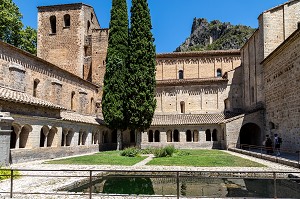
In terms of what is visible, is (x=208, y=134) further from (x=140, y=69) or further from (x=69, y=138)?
(x=69, y=138)

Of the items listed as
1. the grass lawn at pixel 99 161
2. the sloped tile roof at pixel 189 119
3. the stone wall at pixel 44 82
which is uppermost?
the stone wall at pixel 44 82

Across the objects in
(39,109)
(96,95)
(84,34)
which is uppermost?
(84,34)

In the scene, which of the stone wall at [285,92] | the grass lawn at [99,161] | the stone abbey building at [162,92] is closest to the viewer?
the grass lawn at [99,161]

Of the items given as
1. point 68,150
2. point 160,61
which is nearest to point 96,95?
point 160,61

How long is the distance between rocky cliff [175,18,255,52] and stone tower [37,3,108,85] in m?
45.1

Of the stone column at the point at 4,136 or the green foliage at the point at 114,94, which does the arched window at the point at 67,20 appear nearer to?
the green foliage at the point at 114,94

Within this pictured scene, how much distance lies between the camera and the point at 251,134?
106ft

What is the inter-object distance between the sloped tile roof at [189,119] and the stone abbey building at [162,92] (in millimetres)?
113

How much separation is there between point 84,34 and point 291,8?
2373 centimetres

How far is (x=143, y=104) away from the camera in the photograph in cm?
2708

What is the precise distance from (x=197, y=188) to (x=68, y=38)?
103 feet

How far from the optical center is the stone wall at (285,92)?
19516 millimetres

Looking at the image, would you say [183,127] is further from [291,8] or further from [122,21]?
[291,8]

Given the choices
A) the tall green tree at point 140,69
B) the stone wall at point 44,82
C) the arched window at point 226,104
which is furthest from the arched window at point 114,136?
the arched window at point 226,104
